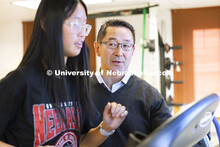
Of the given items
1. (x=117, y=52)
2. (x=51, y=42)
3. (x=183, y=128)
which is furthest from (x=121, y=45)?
(x=183, y=128)

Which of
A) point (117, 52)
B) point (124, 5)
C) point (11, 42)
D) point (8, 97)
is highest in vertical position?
point (124, 5)

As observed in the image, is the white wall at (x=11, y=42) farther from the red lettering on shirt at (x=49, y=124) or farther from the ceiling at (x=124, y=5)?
the red lettering on shirt at (x=49, y=124)

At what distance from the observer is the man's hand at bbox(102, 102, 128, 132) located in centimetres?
79

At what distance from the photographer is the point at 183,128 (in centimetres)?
41

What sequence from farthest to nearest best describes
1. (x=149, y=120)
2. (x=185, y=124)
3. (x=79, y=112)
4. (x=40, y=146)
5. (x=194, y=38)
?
1. (x=194, y=38)
2. (x=149, y=120)
3. (x=79, y=112)
4. (x=40, y=146)
5. (x=185, y=124)

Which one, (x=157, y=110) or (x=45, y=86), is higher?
(x=45, y=86)

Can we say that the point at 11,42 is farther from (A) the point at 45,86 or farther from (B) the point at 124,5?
(A) the point at 45,86

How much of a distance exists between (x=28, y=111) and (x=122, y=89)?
48 cm

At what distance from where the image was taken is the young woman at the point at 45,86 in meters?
0.68

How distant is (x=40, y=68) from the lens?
2.42ft

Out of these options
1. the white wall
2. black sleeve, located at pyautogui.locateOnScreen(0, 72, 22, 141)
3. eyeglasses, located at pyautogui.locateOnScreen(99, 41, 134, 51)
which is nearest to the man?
eyeglasses, located at pyautogui.locateOnScreen(99, 41, 134, 51)

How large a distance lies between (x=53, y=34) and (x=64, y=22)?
45 mm

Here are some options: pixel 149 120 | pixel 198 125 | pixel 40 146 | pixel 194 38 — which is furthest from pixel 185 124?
pixel 194 38

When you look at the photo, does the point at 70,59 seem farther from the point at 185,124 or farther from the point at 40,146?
the point at 185,124
